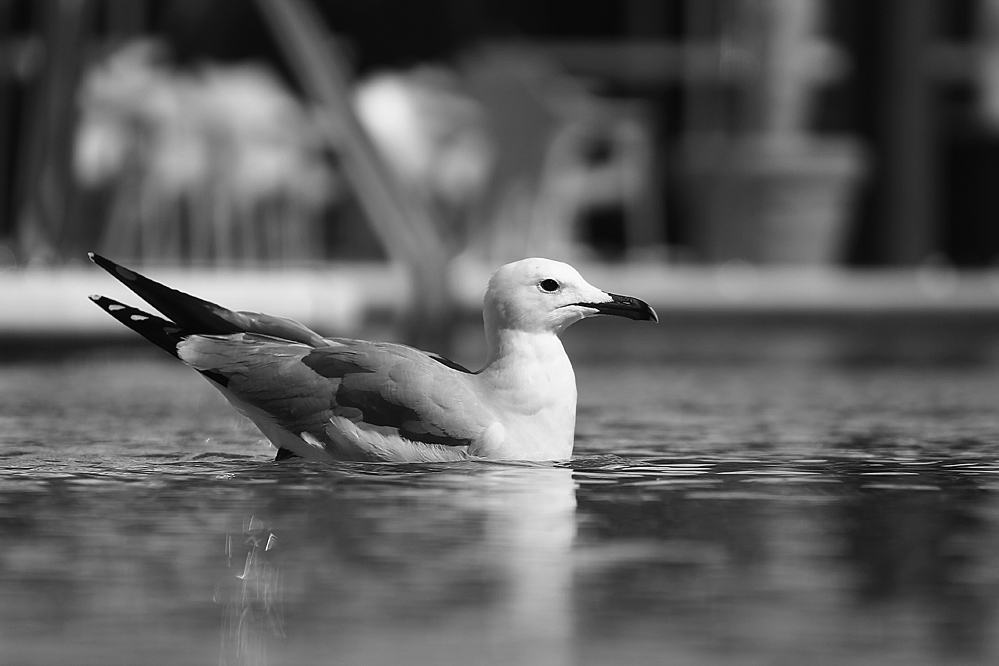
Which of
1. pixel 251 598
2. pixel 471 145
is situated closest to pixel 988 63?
pixel 471 145

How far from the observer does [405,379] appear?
13.3 ft

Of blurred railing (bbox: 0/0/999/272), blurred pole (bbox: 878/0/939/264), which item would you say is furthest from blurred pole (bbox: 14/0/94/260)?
blurred pole (bbox: 878/0/939/264)

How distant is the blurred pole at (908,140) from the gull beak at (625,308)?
963cm

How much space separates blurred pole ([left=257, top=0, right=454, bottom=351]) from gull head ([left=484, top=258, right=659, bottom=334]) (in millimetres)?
3561

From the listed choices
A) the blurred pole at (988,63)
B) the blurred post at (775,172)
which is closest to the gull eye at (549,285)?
the blurred post at (775,172)

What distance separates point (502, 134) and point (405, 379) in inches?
287

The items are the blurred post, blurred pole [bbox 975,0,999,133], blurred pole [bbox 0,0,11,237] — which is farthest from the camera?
blurred pole [bbox 975,0,999,133]

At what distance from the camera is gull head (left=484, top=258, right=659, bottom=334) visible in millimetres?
4207

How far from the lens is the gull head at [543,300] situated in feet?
13.8

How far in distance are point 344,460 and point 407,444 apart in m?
0.16

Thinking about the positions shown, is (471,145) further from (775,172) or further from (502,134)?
(775,172)

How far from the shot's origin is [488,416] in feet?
13.3

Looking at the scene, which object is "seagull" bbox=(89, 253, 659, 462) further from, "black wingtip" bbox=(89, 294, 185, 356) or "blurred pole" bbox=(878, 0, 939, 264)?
"blurred pole" bbox=(878, 0, 939, 264)

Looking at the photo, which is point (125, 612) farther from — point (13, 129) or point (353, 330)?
point (13, 129)
